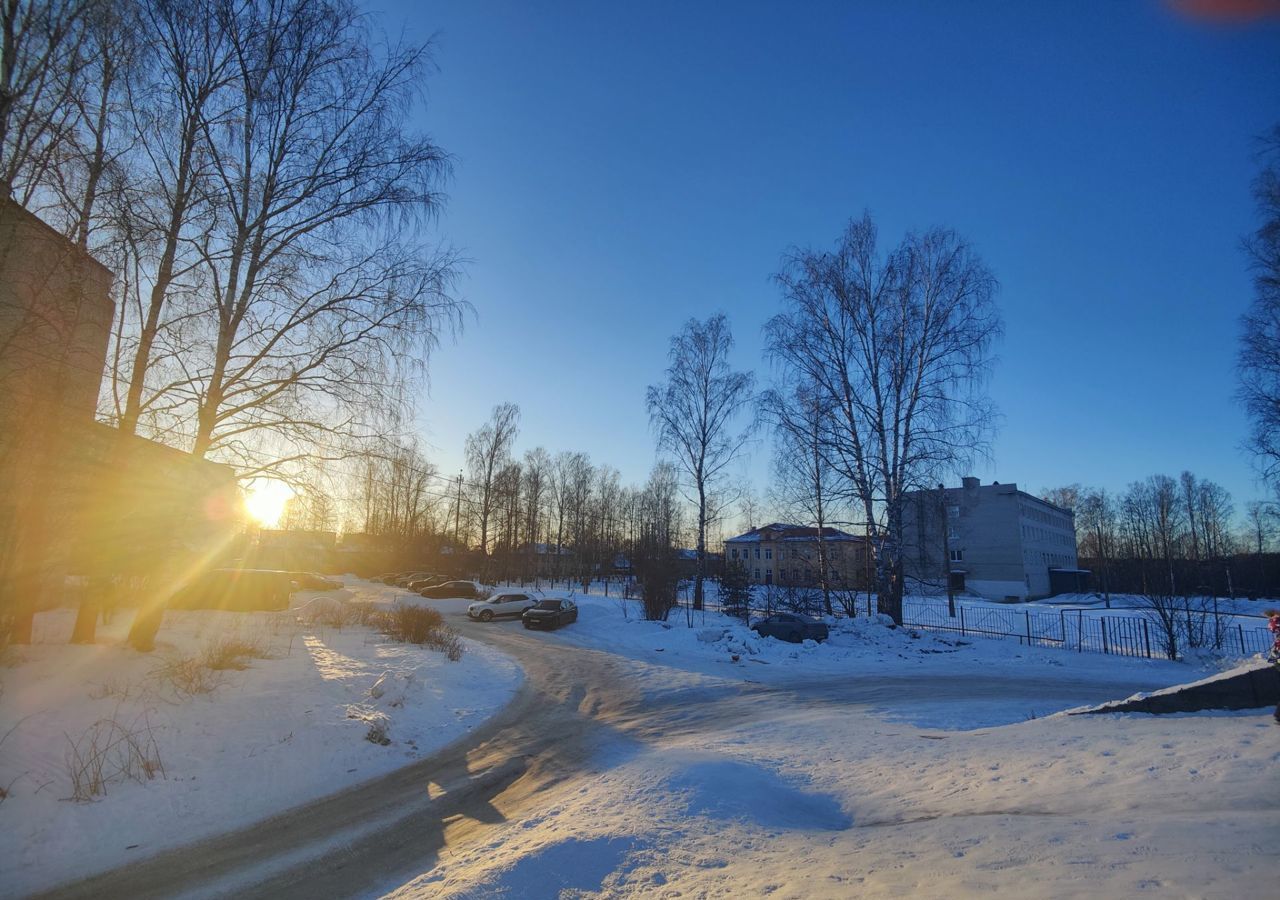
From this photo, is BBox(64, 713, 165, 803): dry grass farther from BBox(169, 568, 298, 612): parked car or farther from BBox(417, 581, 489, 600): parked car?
BBox(417, 581, 489, 600): parked car

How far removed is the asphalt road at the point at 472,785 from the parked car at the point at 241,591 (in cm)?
1761

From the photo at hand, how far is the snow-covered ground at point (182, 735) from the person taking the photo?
19.4 feet

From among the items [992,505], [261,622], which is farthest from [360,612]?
[992,505]

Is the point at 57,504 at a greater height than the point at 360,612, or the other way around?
the point at 57,504

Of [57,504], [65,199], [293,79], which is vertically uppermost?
[293,79]

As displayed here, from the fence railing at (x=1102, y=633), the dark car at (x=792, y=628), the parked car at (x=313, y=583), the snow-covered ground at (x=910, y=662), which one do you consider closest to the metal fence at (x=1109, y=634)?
the fence railing at (x=1102, y=633)

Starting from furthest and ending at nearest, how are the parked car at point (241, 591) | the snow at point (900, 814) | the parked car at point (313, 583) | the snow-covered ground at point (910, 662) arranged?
the parked car at point (313, 583) < the parked car at point (241, 591) < the snow-covered ground at point (910, 662) < the snow at point (900, 814)

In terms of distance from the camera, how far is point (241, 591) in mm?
27250

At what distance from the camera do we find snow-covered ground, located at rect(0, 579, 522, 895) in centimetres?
591

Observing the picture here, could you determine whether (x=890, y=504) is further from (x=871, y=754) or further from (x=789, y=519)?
(x=871, y=754)

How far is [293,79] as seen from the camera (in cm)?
1124

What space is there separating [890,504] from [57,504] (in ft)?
72.2

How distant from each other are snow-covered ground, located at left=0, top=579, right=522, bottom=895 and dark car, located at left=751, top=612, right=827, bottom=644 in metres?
10.1

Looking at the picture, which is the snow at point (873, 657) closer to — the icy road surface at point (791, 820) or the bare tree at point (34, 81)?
the icy road surface at point (791, 820)
